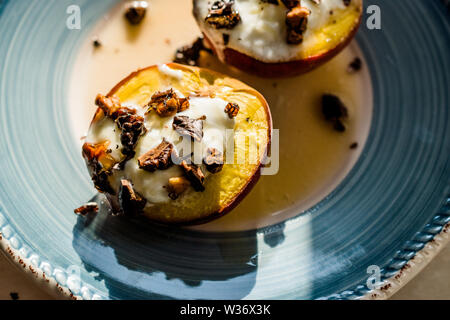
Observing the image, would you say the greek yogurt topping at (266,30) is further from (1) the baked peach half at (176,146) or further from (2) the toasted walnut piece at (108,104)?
(2) the toasted walnut piece at (108,104)

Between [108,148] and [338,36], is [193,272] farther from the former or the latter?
[338,36]

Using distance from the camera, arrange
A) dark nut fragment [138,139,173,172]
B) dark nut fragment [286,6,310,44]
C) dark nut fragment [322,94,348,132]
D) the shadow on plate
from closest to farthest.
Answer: dark nut fragment [138,139,173,172] < dark nut fragment [286,6,310,44] < the shadow on plate < dark nut fragment [322,94,348,132]

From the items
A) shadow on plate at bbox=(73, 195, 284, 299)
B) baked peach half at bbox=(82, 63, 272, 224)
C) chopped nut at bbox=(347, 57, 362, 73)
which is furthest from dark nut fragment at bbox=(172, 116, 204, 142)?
chopped nut at bbox=(347, 57, 362, 73)

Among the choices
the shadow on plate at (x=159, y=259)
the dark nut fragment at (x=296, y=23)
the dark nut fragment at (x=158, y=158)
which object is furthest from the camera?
the shadow on plate at (x=159, y=259)

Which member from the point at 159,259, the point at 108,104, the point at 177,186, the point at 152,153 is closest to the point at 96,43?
the point at 108,104

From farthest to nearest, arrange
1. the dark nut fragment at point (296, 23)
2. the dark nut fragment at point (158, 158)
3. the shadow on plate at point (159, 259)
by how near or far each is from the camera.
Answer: the shadow on plate at point (159, 259)
the dark nut fragment at point (296, 23)
the dark nut fragment at point (158, 158)

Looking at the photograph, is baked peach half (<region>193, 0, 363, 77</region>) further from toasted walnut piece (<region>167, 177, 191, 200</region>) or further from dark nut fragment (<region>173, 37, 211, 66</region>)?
toasted walnut piece (<region>167, 177, 191, 200</region>)

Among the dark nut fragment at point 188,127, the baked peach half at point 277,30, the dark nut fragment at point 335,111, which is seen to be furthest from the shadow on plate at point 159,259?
the baked peach half at point 277,30
